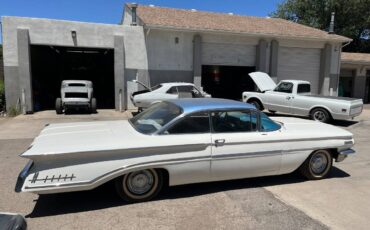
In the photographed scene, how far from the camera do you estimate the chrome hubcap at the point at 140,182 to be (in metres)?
4.71

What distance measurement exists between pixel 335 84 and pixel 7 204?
66.2ft

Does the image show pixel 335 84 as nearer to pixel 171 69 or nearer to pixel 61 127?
pixel 171 69

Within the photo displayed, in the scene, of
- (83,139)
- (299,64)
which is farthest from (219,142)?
(299,64)

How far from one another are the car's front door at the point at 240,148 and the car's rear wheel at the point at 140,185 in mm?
885

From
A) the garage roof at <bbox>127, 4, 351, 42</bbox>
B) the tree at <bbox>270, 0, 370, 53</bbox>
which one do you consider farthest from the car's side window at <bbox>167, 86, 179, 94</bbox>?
the tree at <bbox>270, 0, 370, 53</bbox>

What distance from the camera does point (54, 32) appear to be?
15.6m

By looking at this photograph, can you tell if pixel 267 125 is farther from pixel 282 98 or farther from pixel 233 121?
pixel 282 98

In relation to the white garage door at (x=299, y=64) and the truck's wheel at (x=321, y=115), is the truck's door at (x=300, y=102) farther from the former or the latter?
the white garage door at (x=299, y=64)

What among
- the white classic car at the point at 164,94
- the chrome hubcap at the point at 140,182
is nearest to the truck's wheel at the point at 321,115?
the white classic car at the point at 164,94

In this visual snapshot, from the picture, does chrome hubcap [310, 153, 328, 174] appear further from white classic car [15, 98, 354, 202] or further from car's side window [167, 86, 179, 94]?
car's side window [167, 86, 179, 94]

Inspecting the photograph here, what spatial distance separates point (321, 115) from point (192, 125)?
9.28m

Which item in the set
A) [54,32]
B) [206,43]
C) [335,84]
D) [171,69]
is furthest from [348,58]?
[54,32]

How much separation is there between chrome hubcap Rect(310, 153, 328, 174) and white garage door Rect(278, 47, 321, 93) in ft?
46.8

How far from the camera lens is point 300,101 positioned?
1326 centimetres
